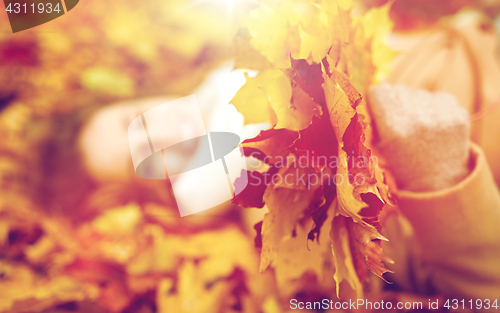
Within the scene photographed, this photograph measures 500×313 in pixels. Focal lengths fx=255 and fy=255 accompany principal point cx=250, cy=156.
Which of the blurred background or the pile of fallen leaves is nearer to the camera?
the pile of fallen leaves

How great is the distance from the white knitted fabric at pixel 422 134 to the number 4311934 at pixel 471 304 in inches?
8.5

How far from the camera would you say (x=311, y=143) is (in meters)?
0.23

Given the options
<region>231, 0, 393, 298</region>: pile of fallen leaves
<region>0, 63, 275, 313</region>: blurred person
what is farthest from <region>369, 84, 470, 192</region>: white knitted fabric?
<region>0, 63, 275, 313</region>: blurred person

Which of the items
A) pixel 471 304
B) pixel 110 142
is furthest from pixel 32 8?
pixel 471 304

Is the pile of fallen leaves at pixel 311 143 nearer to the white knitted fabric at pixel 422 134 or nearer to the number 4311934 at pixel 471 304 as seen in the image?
the white knitted fabric at pixel 422 134

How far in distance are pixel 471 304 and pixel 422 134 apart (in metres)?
0.31

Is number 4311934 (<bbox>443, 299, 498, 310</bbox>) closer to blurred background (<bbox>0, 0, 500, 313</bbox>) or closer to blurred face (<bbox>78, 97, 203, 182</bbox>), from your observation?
blurred background (<bbox>0, 0, 500, 313</bbox>)

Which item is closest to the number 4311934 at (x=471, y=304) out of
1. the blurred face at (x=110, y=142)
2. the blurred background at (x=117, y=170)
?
the blurred background at (x=117, y=170)

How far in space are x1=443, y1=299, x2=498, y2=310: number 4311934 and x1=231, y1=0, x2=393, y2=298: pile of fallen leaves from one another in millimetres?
250

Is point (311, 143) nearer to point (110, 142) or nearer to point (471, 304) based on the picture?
point (471, 304)

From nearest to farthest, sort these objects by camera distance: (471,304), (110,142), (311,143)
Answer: (311,143) < (471,304) < (110,142)

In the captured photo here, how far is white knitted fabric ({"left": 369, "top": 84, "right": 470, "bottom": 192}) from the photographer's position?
323 mm

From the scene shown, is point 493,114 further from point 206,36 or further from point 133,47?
point 133,47

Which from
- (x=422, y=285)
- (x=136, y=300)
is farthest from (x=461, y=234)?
(x=136, y=300)
